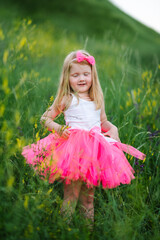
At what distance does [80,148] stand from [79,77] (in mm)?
723

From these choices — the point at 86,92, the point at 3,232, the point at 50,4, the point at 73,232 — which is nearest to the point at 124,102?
the point at 86,92

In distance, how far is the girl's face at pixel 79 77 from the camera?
1875 millimetres

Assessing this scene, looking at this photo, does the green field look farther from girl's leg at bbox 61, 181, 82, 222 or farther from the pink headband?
the pink headband


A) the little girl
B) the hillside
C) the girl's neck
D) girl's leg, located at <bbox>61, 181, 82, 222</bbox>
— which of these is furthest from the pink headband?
the hillside

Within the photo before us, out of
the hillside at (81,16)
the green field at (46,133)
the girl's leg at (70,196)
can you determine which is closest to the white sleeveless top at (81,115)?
the green field at (46,133)

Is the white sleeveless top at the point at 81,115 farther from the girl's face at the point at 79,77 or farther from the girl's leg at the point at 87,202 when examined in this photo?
the girl's leg at the point at 87,202

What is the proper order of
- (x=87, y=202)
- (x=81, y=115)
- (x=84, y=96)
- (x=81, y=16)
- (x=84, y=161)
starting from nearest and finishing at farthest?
(x=84, y=161), (x=87, y=202), (x=81, y=115), (x=84, y=96), (x=81, y=16)

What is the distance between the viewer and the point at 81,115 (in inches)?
71.4

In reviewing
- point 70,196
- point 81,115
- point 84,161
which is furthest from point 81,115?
point 70,196

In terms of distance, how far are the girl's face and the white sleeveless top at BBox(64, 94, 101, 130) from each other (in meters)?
0.12

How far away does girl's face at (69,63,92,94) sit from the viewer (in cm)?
188

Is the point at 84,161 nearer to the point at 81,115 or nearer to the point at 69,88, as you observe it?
A: the point at 81,115

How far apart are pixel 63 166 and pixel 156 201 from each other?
0.86 metres

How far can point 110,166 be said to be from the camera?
1.46 metres
